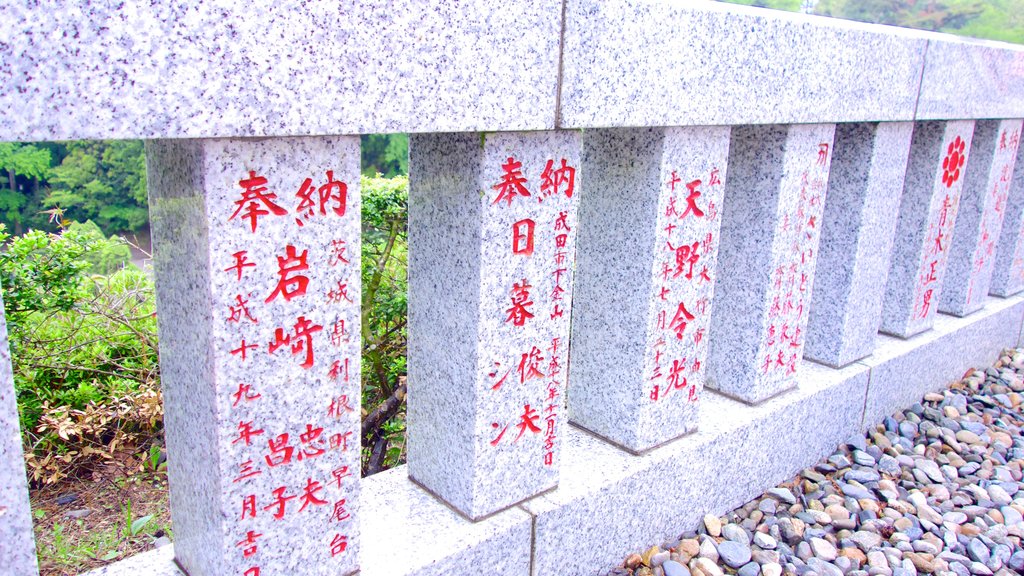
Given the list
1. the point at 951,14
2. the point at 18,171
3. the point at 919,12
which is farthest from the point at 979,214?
the point at 919,12

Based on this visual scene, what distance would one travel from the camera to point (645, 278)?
2.65 meters

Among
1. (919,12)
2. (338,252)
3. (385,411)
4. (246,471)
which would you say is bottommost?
(385,411)

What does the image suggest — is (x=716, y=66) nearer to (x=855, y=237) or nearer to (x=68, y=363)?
(x=855, y=237)

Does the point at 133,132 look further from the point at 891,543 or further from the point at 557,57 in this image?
the point at 891,543

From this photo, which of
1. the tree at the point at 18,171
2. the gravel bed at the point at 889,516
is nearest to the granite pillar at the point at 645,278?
the gravel bed at the point at 889,516

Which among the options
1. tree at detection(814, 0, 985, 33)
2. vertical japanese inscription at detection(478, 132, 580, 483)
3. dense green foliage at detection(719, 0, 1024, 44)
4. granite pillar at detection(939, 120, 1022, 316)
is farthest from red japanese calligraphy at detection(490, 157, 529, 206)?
tree at detection(814, 0, 985, 33)

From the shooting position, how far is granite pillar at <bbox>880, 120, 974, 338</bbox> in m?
4.04

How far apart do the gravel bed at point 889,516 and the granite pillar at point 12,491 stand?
193 centimetres

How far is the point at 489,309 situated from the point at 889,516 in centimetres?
225

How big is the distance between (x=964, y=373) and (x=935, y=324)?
0.52 meters

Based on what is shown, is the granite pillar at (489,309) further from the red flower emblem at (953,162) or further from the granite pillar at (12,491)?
the red flower emblem at (953,162)

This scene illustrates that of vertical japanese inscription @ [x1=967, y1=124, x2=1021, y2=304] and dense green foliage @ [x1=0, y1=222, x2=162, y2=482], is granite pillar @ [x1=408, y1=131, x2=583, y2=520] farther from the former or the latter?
vertical japanese inscription @ [x1=967, y1=124, x2=1021, y2=304]

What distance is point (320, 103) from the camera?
5.42 ft

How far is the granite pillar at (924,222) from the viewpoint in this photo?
404 cm
